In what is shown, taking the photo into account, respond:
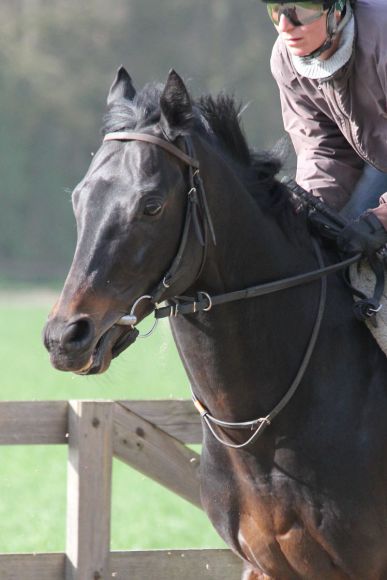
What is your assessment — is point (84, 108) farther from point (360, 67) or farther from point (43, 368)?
point (360, 67)

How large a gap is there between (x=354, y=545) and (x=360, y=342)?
0.76 m

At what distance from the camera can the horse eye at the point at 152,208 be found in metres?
3.44

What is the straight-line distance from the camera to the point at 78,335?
3.31m

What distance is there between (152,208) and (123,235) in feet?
0.45

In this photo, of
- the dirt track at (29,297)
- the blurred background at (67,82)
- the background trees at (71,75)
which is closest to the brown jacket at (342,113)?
the blurred background at (67,82)

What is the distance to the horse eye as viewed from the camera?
3.44 metres

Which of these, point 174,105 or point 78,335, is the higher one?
point 174,105

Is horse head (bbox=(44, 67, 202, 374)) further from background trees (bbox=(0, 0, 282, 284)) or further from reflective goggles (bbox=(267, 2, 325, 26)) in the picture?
background trees (bbox=(0, 0, 282, 284))

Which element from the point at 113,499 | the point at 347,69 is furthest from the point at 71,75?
the point at 347,69

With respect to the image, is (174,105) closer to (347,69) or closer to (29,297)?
(347,69)

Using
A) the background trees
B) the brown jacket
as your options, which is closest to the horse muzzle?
the brown jacket

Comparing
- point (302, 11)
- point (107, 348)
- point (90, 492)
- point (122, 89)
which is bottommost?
point (90, 492)

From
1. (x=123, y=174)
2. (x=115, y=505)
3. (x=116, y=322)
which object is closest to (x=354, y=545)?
(x=116, y=322)

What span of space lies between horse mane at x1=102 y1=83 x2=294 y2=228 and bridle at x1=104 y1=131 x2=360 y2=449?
15 centimetres
